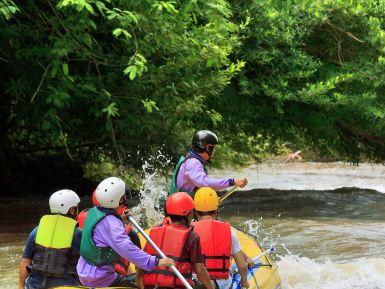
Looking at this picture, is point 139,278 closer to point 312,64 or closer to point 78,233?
point 78,233

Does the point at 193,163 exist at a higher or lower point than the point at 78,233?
higher

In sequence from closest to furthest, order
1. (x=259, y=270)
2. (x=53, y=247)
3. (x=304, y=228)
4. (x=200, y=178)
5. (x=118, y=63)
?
(x=53, y=247) < (x=200, y=178) < (x=259, y=270) < (x=118, y=63) < (x=304, y=228)

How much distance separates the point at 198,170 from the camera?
20.5 feet

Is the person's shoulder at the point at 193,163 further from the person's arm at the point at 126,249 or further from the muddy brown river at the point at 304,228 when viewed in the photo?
the person's arm at the point at 126,249

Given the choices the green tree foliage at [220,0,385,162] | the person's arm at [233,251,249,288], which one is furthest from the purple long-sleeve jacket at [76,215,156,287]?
the green tree foliage at [220,0,385,162]

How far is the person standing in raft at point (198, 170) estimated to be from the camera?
20.4 feet

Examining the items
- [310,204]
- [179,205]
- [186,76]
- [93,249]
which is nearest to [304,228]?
[186,76]

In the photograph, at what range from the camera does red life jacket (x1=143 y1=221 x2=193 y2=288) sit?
4.58m

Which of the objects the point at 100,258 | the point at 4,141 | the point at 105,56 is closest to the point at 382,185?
the point at 4,141

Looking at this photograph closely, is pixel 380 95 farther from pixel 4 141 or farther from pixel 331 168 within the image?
pixel 331 168

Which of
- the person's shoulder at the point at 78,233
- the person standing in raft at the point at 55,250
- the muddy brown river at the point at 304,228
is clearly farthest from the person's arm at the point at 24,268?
the muddy brown river at the point at 304,228

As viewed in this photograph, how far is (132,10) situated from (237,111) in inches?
202

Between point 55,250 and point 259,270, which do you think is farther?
point 259,270

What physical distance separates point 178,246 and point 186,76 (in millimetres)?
5785
